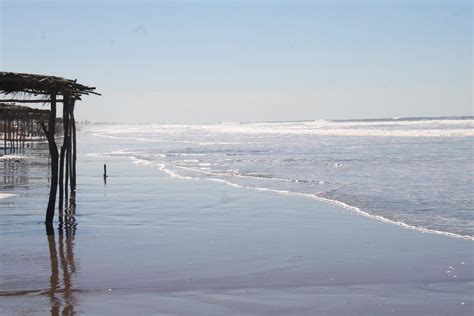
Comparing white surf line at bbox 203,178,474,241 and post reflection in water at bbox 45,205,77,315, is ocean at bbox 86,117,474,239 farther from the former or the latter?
post reflection in water at bbox 45,205,77,315

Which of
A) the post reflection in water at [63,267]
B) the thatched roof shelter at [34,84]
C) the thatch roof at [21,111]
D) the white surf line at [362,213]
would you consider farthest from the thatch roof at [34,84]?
the thatch roof at [21,111]

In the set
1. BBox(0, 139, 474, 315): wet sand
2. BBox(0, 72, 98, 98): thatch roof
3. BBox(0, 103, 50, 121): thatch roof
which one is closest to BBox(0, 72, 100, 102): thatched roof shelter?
BBox(0, 72, 98, 98): thatch roof

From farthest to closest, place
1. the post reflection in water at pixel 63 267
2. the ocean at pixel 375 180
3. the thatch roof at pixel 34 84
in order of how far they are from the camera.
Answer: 1. the ocean at pixel 375 180
2. the thatch roof at pixel 34 84
3. the post reflection in water at pixel 63 267

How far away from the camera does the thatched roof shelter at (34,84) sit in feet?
37.9

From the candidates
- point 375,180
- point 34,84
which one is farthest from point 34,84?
point 375,180

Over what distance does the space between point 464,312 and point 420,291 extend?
951mm

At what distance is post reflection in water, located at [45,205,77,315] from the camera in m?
7.26

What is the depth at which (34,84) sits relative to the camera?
11836mm

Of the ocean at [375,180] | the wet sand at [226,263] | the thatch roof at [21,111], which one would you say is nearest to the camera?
the wet sand at [226,263]

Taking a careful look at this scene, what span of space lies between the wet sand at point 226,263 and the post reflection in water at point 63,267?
19 mm

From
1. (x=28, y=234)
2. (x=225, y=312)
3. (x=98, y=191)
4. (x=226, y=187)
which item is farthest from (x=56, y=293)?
(x=226, y=187)

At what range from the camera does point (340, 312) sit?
703cm

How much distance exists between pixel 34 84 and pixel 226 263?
5.14 m

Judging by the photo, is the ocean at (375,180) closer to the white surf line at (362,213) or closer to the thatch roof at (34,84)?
the white surf line at (362,213)
